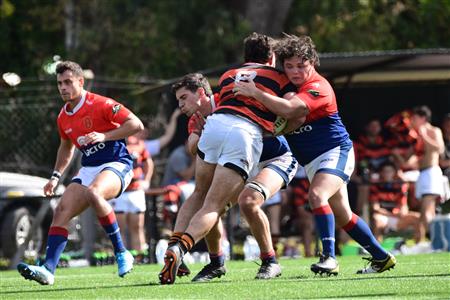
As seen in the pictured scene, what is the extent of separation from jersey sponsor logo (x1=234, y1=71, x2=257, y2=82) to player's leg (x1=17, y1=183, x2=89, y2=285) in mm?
1887

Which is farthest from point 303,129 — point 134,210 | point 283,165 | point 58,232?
point 134,210

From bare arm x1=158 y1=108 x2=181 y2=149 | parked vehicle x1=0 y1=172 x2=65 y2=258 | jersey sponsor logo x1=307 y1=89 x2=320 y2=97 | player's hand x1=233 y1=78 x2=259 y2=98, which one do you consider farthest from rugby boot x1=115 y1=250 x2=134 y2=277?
bare arm x1=158 y1=108 x2=181 y2=149

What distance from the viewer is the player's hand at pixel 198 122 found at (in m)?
10.3

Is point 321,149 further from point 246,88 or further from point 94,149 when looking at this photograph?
point 94,149

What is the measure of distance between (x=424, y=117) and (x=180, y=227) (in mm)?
8112

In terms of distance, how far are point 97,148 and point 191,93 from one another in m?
1.28

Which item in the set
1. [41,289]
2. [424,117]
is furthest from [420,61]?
[41,289]

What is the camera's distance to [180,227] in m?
10.2

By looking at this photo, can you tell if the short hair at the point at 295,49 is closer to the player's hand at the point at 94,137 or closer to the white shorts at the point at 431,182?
the player's hand at the point at 94,137

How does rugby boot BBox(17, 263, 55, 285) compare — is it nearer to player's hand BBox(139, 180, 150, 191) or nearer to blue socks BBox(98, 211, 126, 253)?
blue socks BBox(98, 211, 126, 253)

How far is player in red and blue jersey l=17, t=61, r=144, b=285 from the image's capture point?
10.9 m

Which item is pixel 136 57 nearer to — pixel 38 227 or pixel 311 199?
pixel 38 227

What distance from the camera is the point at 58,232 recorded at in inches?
417

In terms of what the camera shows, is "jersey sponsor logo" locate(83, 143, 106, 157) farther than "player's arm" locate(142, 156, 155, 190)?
No
